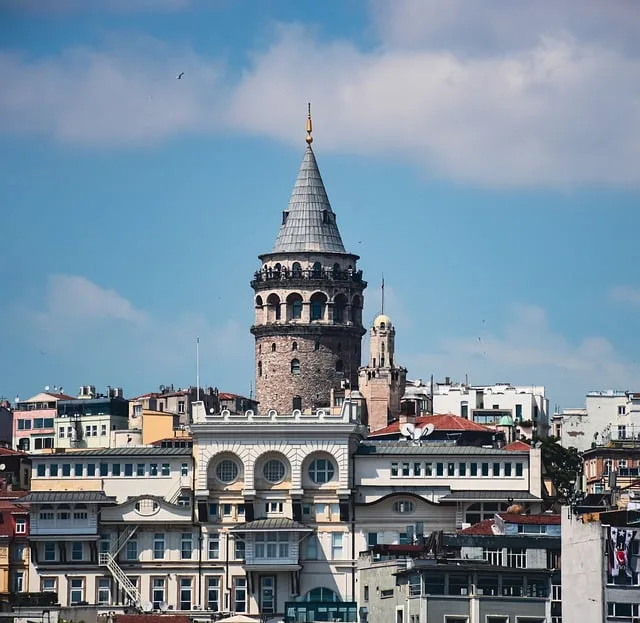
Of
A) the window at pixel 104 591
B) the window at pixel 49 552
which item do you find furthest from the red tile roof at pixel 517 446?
the window at pixel 49 552

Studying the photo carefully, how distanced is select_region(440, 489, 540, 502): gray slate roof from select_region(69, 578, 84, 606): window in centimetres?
1882

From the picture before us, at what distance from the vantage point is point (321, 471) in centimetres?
14062

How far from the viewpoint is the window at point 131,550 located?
454ft

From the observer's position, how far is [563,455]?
163000 mm

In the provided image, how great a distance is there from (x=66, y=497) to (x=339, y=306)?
4568cm

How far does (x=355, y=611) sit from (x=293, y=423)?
22.3 m

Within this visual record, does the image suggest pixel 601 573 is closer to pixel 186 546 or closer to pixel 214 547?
pixel 214 547

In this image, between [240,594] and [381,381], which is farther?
[381,381]

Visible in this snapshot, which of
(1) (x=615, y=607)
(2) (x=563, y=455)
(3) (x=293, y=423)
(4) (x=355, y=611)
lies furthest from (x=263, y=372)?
(1) (x=615, y=607)

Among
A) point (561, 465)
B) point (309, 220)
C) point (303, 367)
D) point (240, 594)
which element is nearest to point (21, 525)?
point (240, 594)

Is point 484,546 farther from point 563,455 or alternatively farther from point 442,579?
point 563,455

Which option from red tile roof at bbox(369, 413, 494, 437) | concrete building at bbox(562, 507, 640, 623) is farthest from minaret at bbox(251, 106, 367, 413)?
concrete building at bbox(562, 507, 640, 623)

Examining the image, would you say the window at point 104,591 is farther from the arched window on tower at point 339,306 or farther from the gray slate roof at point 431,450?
the arched window on tower at point 339,306

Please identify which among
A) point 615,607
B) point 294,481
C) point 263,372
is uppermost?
point 263,372
